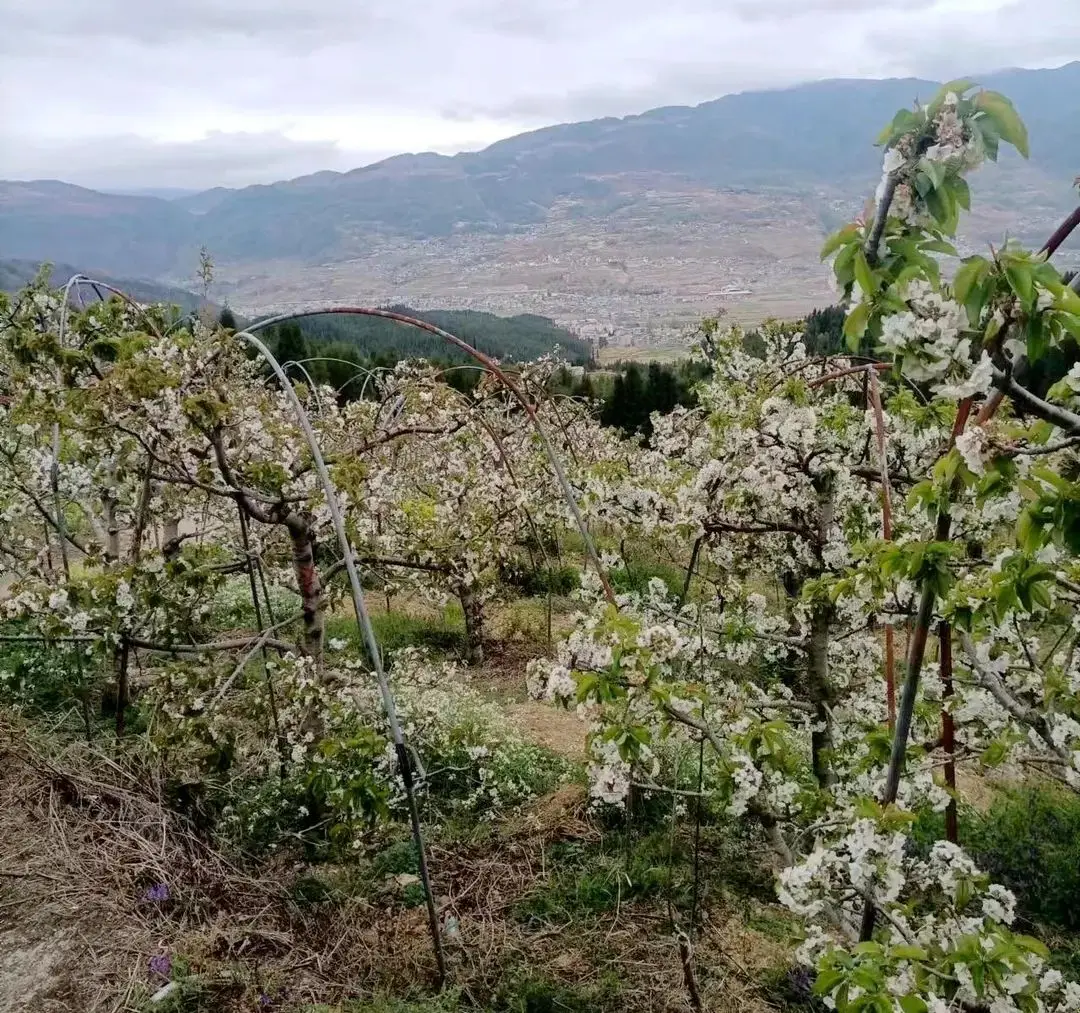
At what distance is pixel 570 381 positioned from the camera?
34.1 meters

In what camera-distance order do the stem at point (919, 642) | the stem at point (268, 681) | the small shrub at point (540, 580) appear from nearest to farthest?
the stem at point (919, 642) < the stem at point (268, 681) < the small shrub at point (540, 580)

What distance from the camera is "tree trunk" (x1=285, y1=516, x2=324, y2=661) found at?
15.8ft

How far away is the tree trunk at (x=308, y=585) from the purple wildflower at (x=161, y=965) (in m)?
1.72

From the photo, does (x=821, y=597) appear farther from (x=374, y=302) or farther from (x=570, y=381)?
(x=374, y=302)

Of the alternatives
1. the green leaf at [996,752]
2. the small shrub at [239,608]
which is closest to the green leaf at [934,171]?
the green leaf at [996,752]

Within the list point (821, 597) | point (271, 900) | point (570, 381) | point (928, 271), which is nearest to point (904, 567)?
point (928, 271)

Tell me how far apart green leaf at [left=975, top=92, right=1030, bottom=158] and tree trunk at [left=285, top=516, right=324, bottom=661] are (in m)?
4.10

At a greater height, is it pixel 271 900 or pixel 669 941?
pixel 271 900

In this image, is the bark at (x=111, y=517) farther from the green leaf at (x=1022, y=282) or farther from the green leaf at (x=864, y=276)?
the green leaf at (x=1022, y=282)

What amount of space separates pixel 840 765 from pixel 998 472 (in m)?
3.69

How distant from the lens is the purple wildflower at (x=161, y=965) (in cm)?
356

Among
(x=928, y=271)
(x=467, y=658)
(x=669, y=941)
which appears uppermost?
(x=928, y=271)

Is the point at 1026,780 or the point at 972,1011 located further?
the point at 1026,780

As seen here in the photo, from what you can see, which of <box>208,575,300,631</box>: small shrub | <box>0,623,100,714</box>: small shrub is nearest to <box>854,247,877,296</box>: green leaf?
<box>0,623,100,714</box>: small shrub
